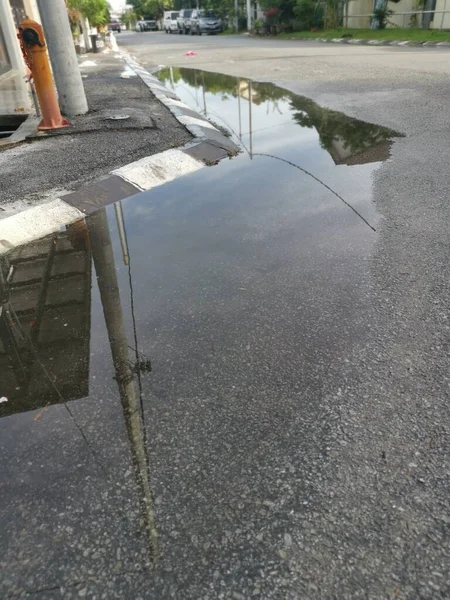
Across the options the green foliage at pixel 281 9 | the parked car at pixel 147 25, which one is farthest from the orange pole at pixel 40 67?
the parked car at pixel 147 25

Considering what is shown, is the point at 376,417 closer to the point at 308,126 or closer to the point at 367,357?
the point at 367,357

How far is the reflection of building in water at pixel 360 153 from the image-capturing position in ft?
Answer: 18.2

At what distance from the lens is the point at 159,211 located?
4504 mm

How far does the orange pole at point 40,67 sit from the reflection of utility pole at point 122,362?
12.3ft

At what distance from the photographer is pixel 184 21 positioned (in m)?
49.1

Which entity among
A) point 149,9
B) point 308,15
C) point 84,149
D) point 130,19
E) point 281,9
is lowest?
point 84,149

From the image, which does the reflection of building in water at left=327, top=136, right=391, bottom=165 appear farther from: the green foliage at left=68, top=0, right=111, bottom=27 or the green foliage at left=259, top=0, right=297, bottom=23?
the green foliage at left=259, top=0, right=297, bottom=23

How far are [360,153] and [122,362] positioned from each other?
179 inches

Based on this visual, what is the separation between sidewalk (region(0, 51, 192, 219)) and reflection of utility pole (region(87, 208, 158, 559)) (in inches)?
40.2

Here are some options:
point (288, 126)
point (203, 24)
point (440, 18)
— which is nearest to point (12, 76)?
point (288, 126)

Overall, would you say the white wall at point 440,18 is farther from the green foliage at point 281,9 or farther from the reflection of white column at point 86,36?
the reflection of white column at point 86,36

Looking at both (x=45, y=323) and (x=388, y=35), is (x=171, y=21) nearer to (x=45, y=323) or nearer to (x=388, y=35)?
(x=388, y=35)

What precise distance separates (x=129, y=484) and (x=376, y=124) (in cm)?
680

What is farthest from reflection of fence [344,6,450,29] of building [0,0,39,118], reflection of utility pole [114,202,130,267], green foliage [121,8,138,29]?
green foliage [121,8,138,29]
